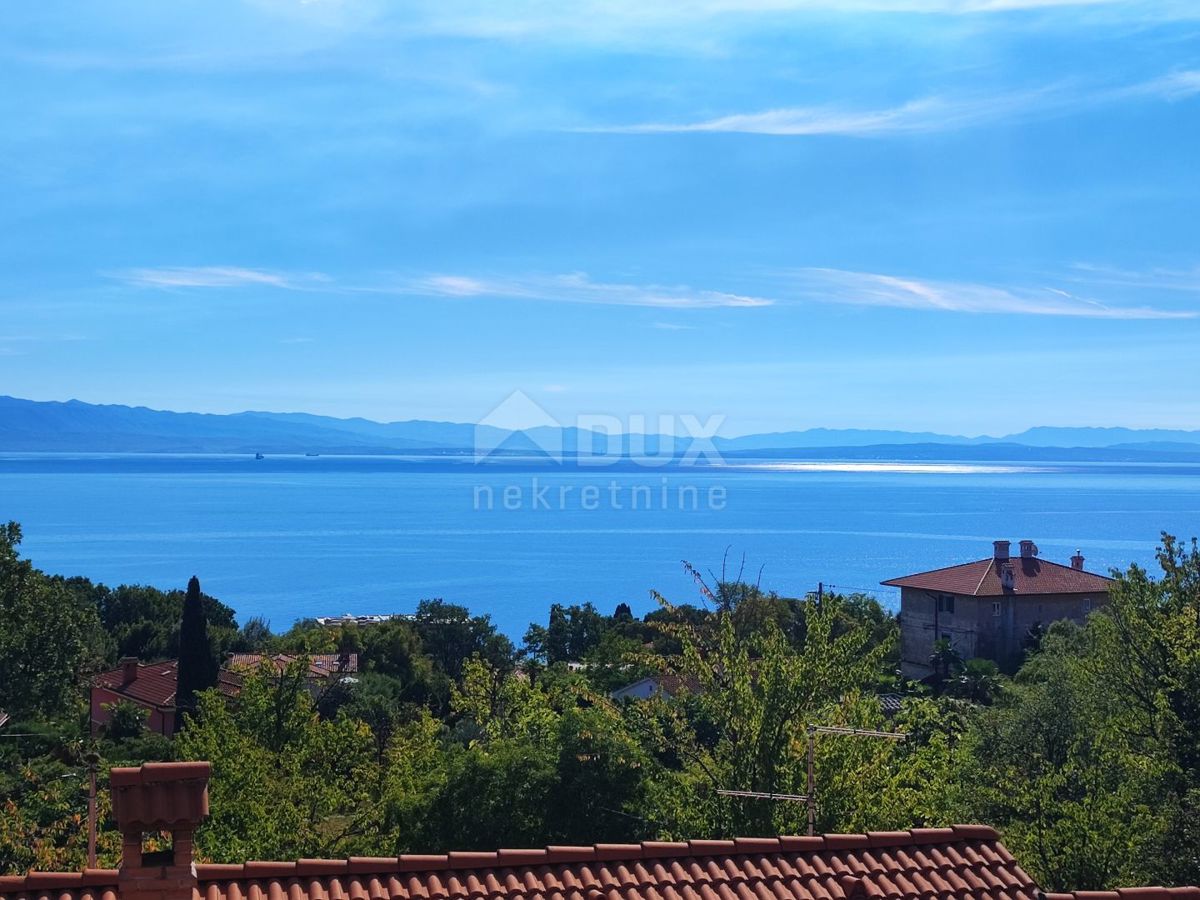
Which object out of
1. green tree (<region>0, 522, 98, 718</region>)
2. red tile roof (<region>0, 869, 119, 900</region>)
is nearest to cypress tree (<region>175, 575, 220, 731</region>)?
green tree (<region>0, 522, 98, 718</region>)

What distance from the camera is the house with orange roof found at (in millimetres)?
55375

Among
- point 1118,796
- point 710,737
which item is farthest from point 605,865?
point 710,737

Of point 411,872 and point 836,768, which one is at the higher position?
point 411,872

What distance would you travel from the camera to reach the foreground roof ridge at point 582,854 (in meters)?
7.48

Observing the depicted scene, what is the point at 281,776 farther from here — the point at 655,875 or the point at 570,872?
the point at 655,875

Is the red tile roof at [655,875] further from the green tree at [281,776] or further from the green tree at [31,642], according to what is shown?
the green tree at [31,642]

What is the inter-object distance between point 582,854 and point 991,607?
168 feet

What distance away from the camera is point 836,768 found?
1558 centimetres

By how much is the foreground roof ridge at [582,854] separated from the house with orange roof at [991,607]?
47451 mm

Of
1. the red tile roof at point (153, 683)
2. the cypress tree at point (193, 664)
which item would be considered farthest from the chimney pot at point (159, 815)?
the red tile roof at point (153, 683)

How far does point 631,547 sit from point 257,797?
567ft

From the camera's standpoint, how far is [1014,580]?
2227 inches

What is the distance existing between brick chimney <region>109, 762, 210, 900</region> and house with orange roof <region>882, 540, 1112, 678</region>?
5034cm

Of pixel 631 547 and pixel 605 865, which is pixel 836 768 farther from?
pixel 631 547
